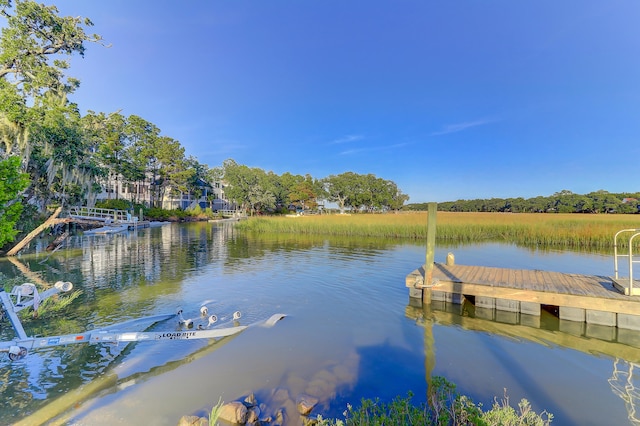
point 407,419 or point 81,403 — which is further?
point 81,403

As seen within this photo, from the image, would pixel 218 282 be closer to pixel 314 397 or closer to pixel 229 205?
pixel 314 397

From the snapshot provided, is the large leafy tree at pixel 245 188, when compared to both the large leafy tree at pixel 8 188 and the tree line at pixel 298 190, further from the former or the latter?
the large leafy tree at pixel 8 188

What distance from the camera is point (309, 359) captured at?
20.7ft

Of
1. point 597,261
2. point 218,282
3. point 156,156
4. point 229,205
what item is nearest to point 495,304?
point 218,282

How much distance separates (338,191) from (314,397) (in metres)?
86.7

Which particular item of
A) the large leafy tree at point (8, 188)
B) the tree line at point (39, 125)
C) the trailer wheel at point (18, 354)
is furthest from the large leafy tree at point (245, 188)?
the trailer wheel at point (18, 354)

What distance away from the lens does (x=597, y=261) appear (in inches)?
679

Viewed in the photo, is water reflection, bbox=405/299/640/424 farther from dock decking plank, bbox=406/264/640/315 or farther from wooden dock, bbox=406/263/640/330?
dock decking plank, bbox=406/264/640/315

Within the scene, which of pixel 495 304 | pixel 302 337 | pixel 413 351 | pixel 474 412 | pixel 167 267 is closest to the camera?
pixel 474 412

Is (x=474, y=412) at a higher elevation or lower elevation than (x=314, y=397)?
higher

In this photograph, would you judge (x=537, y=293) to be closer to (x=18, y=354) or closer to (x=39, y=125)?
(x=18, y=354)

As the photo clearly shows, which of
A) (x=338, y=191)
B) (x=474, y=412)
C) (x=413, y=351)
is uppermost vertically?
(x=338, y=191)

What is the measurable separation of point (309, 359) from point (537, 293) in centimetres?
649

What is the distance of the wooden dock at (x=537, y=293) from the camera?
7.67 metres
